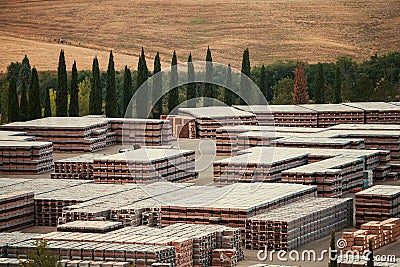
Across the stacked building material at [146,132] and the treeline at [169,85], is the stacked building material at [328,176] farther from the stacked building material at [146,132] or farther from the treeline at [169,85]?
the treeline at [169,85]

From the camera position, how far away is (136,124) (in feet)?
179

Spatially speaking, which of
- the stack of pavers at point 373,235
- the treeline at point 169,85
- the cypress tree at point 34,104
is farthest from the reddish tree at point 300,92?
the stack of pavers at point 373,235

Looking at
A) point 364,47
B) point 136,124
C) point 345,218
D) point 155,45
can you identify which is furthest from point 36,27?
point 345,218

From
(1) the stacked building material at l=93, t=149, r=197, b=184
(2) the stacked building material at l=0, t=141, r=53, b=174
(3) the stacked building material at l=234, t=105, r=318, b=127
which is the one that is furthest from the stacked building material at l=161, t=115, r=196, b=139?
(1) the stacked building material at l=93, t=149, r=197, b=184

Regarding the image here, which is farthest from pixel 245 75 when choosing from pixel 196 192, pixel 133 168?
pixel 196 192

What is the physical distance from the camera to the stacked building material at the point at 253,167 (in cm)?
4200

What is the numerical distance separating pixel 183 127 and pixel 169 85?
43.2 feet

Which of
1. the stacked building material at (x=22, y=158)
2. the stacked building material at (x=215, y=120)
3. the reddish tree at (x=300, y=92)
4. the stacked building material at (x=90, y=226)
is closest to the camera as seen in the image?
→ the stacked building material at (x=90, y=226)

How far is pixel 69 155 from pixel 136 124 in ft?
12.2

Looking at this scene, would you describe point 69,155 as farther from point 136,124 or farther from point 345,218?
point 345,218

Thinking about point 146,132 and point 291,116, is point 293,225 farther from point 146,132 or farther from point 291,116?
point 291,116

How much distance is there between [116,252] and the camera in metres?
29.5

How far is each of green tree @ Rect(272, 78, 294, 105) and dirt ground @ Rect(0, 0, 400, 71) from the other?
22078 millimetres

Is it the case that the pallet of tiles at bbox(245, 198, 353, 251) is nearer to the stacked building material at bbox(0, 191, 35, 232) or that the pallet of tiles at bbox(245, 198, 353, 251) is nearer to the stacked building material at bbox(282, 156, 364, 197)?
the stacked building material at bbox(282, 156, 364, 197)
